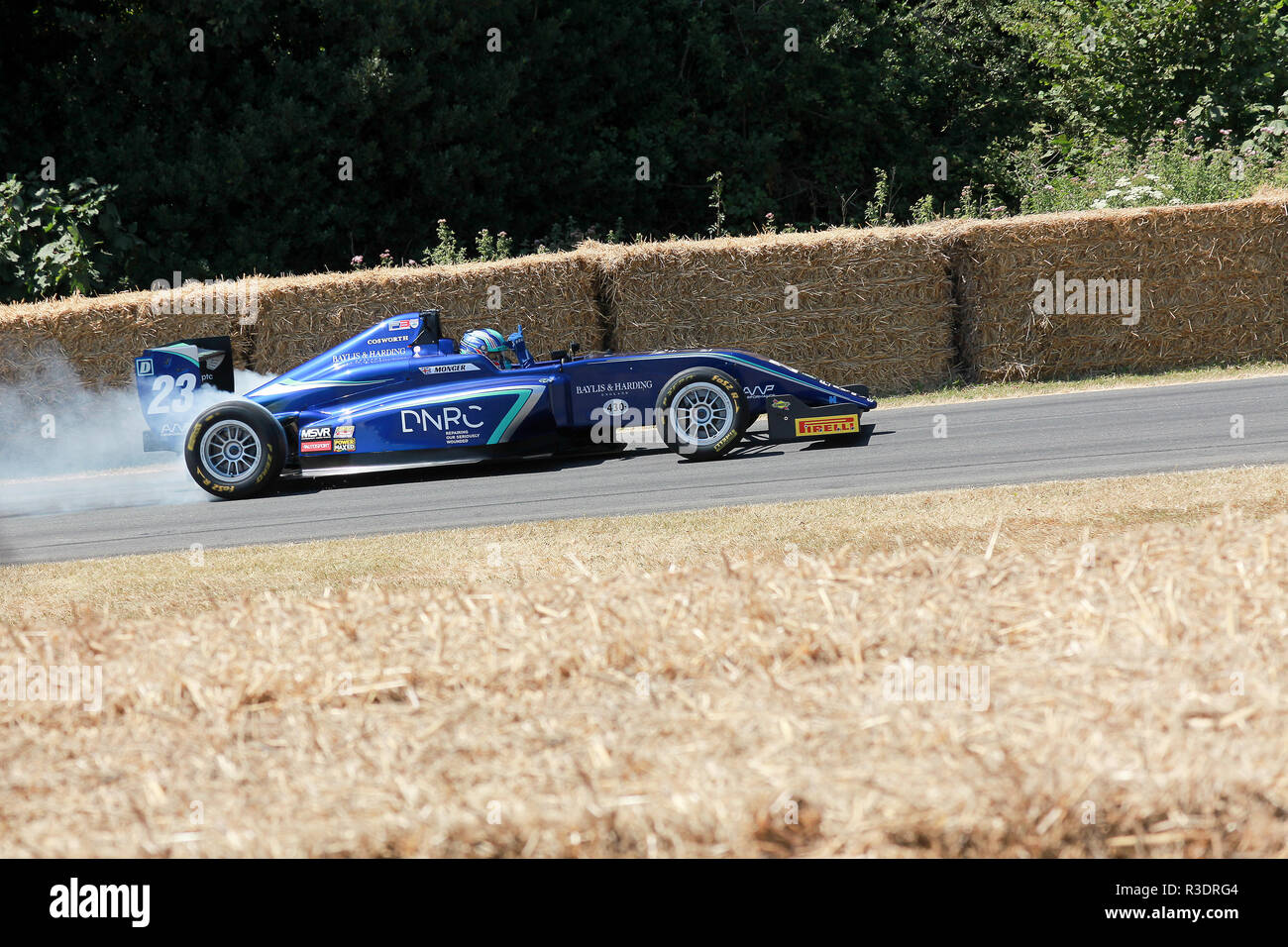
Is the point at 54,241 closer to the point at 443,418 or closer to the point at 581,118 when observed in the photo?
the point at 443,418

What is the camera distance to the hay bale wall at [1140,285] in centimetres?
1430

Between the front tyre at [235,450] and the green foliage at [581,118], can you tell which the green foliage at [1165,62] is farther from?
the front tyre at [235,450]

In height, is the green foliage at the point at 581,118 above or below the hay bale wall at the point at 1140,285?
above

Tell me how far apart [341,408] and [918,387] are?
7.46 metres

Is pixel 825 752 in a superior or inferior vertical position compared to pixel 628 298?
inferior

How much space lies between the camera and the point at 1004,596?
342 cm

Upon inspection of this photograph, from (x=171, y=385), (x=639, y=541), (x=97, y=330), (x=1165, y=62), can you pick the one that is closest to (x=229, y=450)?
(x=171, y=385)

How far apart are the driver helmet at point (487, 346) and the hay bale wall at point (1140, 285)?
6607 millimetres

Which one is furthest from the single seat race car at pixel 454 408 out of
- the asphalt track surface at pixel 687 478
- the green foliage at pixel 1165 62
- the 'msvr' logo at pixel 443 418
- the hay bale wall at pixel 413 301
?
the green foliage at pixel 1165 62

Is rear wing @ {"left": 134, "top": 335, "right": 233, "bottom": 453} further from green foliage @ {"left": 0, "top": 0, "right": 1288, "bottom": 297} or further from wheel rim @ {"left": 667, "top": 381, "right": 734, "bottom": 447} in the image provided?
green foliage @ {"left": 0, "top": 0, "right": 1288, "bottom": 297}

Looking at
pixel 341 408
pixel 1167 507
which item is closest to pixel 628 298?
pixel 341 408

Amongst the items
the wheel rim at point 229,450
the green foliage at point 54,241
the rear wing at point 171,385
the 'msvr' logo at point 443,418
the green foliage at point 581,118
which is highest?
the green foliage at point 581,118

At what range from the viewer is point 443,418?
10.4 m
